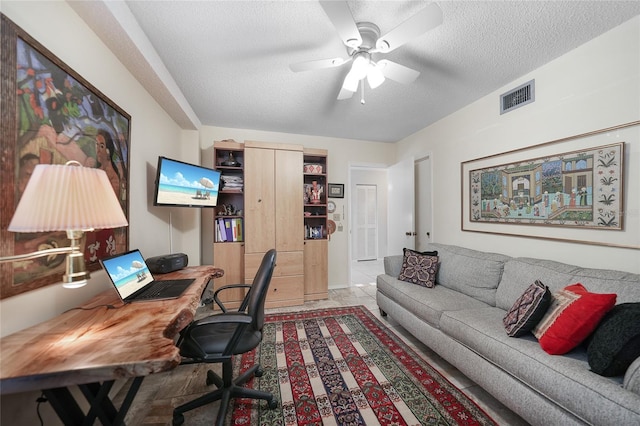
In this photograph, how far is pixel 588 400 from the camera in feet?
3.38

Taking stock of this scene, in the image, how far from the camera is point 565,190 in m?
1.90

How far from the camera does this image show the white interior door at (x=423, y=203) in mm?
3562

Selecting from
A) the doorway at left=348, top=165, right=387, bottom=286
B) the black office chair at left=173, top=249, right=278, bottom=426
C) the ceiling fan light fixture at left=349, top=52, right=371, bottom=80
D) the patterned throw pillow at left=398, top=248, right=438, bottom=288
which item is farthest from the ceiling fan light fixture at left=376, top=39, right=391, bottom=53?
the doorway at left=348, top=165, right=387, bottom=286

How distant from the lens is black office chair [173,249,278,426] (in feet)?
4.29

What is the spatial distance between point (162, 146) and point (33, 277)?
5.86ft

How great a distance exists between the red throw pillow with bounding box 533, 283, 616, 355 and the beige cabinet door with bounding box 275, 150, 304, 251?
2.52 m

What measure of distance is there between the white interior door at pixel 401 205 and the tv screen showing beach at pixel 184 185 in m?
2.83

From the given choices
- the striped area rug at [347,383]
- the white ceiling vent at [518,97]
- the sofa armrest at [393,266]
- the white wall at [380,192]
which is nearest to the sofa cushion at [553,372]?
the striped area rug at [347,383]

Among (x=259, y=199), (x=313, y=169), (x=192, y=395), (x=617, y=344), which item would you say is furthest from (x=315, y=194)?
(x=617, y=344)

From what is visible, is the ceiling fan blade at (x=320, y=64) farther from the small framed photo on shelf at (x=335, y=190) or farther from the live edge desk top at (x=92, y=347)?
the small framed photo on shelf at (x=335, y=190)

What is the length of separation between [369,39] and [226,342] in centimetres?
224

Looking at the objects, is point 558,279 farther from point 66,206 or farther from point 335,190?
point 335,190

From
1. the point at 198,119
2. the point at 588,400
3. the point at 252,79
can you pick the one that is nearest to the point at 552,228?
the point at 588,400

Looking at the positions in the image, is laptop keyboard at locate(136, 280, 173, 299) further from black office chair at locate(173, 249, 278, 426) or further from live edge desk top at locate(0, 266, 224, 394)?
black office chair at locate(173, 249, 278, 426)
